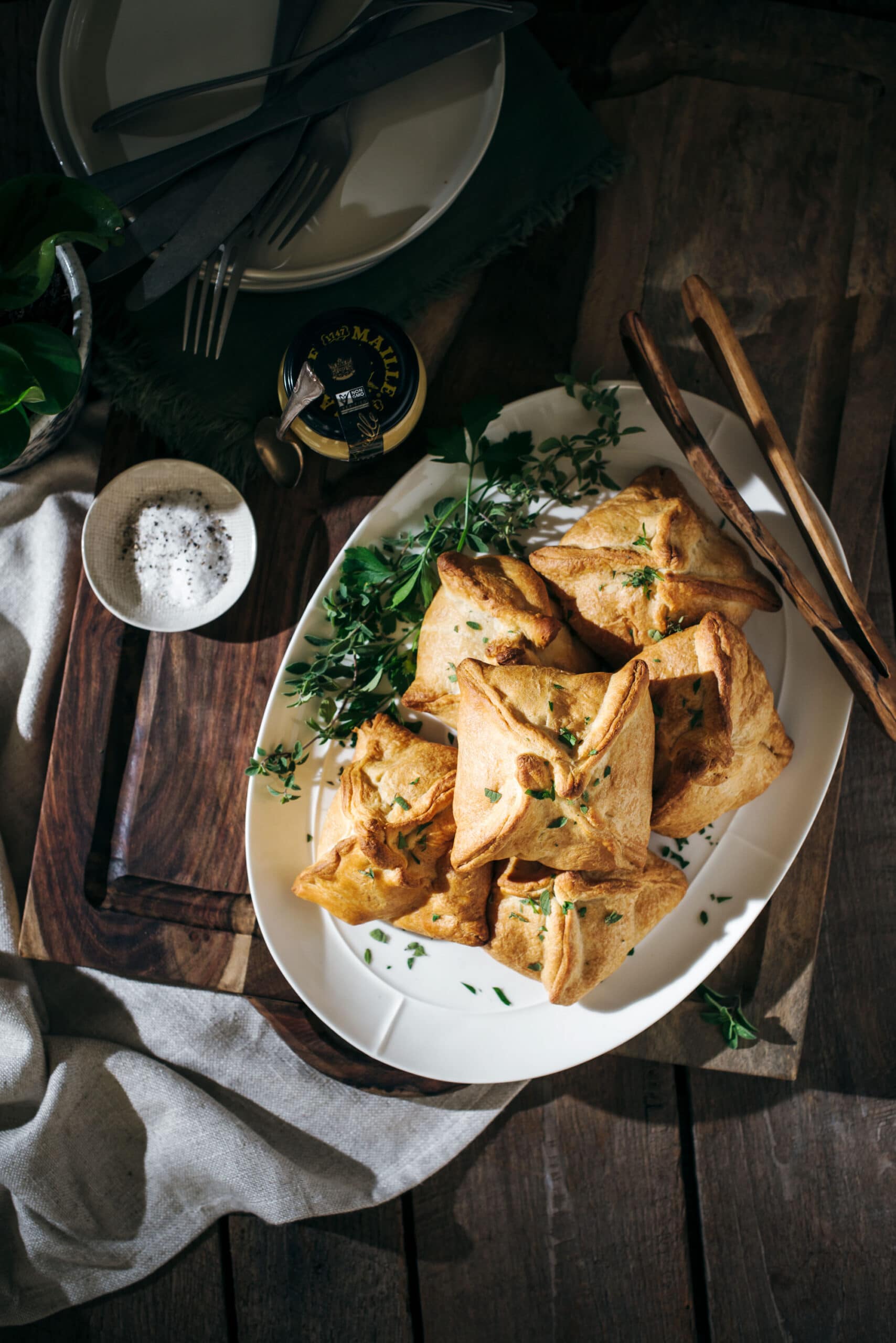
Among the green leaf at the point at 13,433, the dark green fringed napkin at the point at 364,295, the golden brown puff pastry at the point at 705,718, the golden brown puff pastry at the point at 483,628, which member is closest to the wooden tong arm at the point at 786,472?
the golden brown puff pastry at the point at 705,718

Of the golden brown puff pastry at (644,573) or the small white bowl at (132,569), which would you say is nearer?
the golden brown puff pastry at (644,573)

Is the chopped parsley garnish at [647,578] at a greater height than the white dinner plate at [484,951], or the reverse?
the chopped parsley garnish at [647,578]

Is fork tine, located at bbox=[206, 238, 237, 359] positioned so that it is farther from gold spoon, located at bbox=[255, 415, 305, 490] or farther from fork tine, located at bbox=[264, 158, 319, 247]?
gold spoon, located at bbox=[255, 415, 305, 490]

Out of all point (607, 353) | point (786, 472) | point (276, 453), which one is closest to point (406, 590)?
point (276, 453)

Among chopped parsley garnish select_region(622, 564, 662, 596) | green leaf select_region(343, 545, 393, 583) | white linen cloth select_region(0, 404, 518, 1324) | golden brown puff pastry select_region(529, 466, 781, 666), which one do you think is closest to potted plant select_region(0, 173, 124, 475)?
white linen cloth select_region(0, 404, 518, 1324)

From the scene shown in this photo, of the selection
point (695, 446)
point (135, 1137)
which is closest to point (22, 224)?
point (695, 446)

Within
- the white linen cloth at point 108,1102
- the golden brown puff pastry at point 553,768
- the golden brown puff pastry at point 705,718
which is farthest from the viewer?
the white linen cloth at point 108,1102

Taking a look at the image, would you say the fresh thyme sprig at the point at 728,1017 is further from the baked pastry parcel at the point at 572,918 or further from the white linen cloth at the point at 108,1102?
the white linen cloth at the point at 108,1102

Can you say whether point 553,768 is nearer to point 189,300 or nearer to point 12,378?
point 12,378
